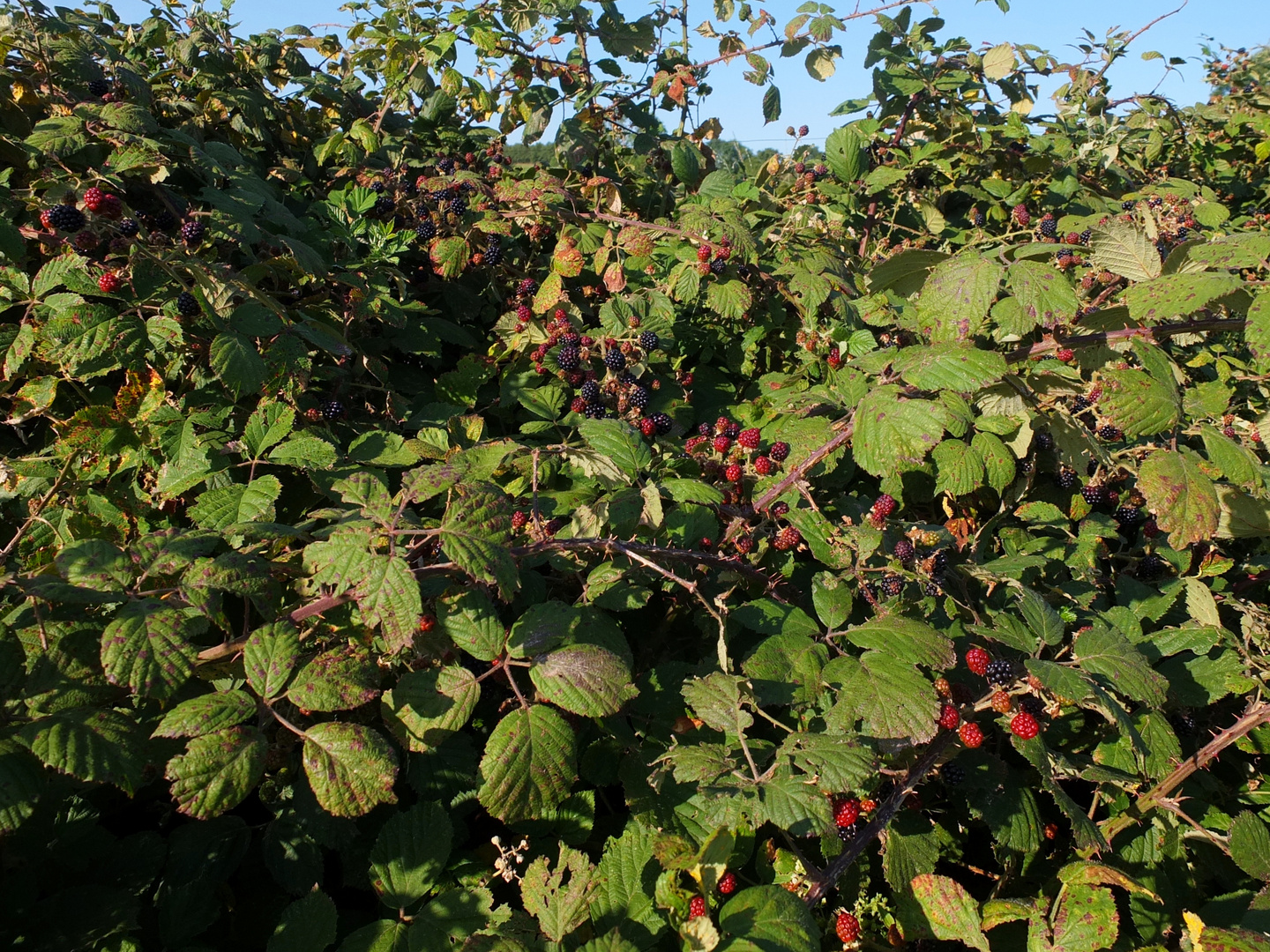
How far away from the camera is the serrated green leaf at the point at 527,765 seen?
4.59ft

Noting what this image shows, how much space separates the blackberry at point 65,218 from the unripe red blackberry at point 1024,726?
8.48ft

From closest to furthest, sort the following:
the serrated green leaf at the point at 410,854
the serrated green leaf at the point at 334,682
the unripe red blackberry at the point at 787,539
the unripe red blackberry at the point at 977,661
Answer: the serrated green leaf at the point at 334,682
the serrated green leaf at the point at 410,854
the unripe red blackberry at the point at 977,661
the unripe red blackberry at the point at 787,539

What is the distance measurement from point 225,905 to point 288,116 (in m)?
3.10

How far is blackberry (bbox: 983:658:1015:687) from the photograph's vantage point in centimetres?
170

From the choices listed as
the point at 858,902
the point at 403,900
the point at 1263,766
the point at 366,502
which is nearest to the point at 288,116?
the point at 366,502

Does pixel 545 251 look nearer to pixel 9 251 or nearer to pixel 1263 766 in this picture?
pixel 9 251

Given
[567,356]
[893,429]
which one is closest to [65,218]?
[567,356]

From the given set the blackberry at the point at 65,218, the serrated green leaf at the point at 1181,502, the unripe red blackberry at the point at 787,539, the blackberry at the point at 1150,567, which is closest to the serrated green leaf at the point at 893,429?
the unripe red blackberry at the point at 787,539

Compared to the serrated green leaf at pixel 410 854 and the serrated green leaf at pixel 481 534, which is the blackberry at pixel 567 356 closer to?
the serrated green leaf at pixel 481 534

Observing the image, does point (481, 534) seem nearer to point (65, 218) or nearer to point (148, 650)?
point (148, 650)

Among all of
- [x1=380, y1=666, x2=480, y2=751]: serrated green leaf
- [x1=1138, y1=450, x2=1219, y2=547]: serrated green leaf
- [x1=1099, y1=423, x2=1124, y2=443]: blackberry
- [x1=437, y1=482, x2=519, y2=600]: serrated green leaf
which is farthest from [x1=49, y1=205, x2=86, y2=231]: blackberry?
[x1=1099, y1=423, x2=1124, y2=443]: blackberry

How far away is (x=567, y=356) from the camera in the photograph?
2455mm

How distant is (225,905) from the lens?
1.66 metres

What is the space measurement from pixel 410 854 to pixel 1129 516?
2.29 metres
